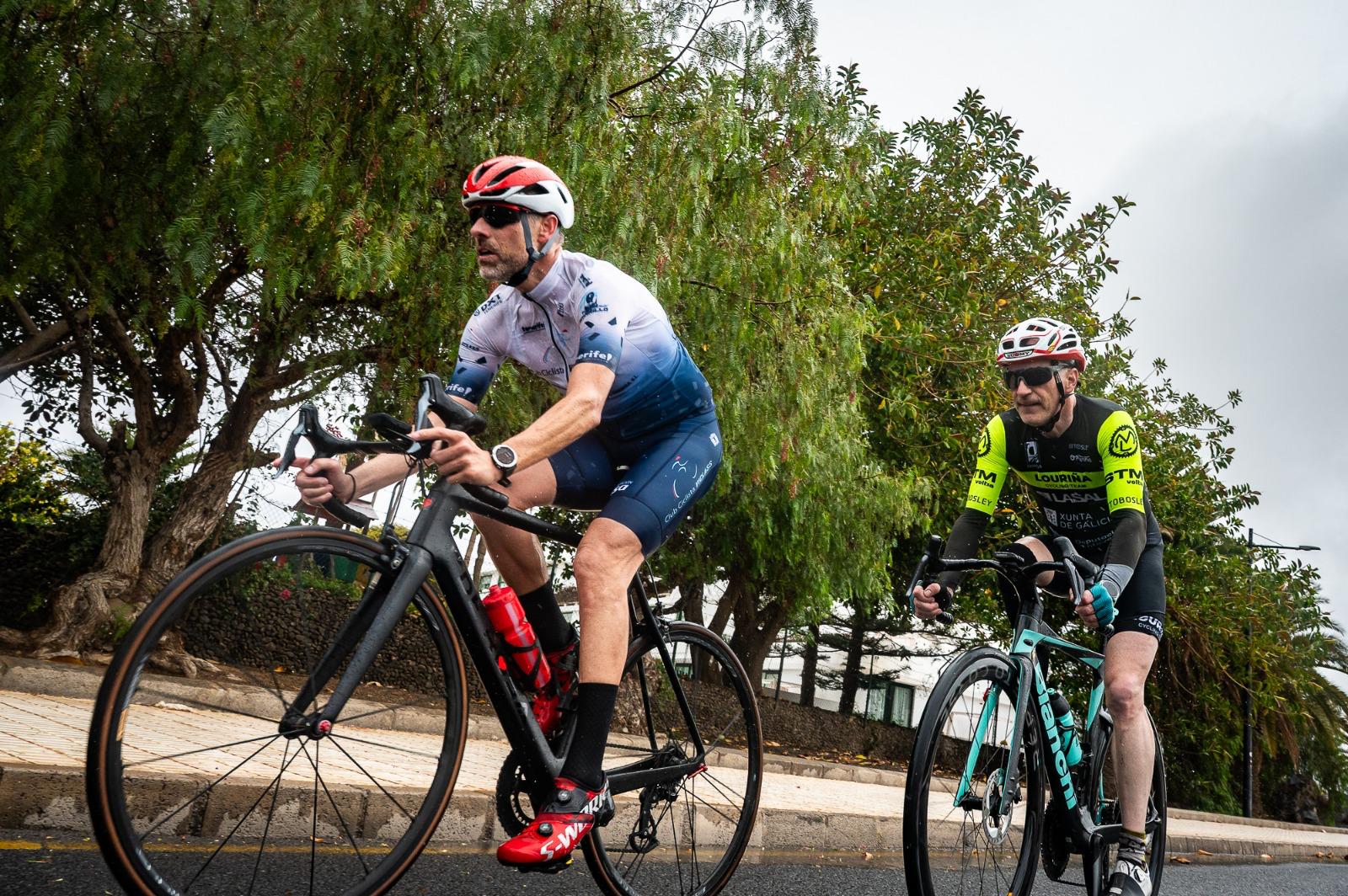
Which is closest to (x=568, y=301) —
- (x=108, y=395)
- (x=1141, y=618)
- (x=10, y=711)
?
(x=1141, y=618)

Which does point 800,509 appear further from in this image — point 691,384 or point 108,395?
point 691,384

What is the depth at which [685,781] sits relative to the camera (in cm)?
381

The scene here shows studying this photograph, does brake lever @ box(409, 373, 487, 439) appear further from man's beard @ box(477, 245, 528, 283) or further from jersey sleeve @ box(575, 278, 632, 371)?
man's beard @ box(477, 245, 528, 283)

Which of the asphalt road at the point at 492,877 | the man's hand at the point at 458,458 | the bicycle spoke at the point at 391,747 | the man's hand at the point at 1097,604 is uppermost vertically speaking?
the man's hand at the point at 1097,604

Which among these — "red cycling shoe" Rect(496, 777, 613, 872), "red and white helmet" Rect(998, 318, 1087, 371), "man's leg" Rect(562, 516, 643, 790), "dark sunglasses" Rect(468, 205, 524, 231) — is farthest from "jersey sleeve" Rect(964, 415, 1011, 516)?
"dark sunglasses" Rect(468, 205, 524, 231)

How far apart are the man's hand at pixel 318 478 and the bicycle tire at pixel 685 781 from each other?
1.11m

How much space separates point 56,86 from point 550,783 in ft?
18.5

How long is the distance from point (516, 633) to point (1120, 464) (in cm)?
265

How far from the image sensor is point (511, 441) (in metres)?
2.80

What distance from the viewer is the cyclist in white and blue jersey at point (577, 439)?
9.59 feet

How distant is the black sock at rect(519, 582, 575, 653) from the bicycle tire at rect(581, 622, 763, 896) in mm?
254

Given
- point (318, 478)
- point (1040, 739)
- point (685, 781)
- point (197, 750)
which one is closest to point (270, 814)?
point (197, 750)

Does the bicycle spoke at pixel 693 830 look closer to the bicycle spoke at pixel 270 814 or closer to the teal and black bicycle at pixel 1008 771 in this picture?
the teal and black bicycle at pixel 1008 771

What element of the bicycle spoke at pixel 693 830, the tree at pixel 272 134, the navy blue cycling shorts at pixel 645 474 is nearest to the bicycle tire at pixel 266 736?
the navy blue cycling shorts at pixel 645 474
